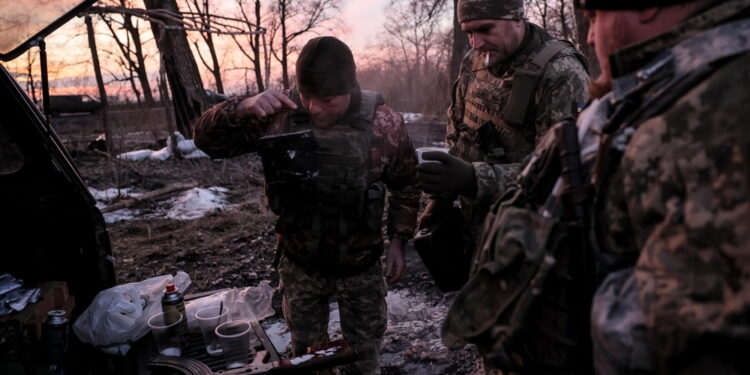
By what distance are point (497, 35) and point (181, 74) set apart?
35.7 ft

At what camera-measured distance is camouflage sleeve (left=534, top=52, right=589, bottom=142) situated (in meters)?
2.43

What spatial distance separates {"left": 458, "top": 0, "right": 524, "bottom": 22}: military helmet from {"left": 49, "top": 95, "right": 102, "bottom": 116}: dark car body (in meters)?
25.9

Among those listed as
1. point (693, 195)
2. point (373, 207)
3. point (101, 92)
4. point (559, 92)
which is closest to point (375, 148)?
point (373, 207)

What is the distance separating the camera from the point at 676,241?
2.96 ft

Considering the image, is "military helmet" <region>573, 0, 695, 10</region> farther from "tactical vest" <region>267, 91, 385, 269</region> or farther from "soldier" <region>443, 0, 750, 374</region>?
"tactical vest" <region>267, 91, 385, 269</region>

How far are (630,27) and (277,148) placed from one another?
1697 mm

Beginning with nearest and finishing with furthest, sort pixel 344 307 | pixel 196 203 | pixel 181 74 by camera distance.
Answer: pixel 344 307, pixel 196 203, pixel 181 74

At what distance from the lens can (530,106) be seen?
100 inches

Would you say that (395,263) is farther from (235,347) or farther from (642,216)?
(642,216)

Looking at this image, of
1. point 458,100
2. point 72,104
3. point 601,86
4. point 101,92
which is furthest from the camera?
point 72,104

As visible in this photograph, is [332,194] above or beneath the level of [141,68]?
beneath

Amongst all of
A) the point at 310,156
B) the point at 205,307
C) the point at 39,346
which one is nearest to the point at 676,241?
the point at 310,156

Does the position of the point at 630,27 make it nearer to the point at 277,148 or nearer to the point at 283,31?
the point at 277,148

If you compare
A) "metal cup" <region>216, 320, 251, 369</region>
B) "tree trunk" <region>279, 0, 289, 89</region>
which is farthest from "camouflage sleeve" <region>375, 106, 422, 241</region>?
"tree trunk" <region>279, 0, 289, 89</region>
